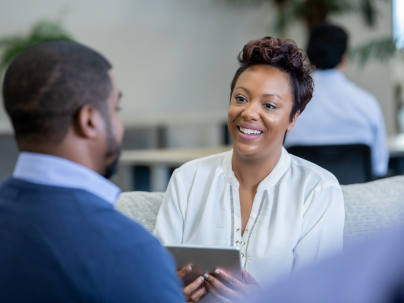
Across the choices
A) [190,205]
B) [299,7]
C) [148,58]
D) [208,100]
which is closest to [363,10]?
[299,7]

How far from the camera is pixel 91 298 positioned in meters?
0.66

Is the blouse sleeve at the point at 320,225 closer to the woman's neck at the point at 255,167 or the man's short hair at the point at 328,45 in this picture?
the woman's neck at the point at 255,167

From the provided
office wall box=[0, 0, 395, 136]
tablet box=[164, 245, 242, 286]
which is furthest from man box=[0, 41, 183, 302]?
office wall box=[0, 0, 395, 136]

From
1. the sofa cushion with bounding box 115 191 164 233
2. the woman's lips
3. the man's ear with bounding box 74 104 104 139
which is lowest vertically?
the sofa cushion with bounding box 115 191 164 233

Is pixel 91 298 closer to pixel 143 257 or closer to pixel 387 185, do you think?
pixel 143 257

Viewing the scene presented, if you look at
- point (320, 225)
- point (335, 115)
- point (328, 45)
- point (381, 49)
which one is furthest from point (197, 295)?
point (381, 49)

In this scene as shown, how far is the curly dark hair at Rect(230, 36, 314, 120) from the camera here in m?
1.51

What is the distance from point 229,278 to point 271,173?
1.36 ft

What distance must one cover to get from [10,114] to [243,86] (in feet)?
2.93

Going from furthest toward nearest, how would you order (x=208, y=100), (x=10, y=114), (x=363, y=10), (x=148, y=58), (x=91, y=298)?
(x=208, y=100)
(x=148, y=58)
(x=363, y=10)
(x=10, y=114)
(x=91, y=298)

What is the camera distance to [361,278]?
0.82 feet

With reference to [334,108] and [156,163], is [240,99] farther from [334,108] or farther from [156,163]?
[156,163]

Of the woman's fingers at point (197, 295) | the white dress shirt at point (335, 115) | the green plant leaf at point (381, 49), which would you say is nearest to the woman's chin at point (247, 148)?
the woman's fingers at point (197, 295)

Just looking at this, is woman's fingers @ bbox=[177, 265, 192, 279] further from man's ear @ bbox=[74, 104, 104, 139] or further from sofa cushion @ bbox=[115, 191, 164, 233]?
man's ear @ bbox=[74, 104, 104, 139]
